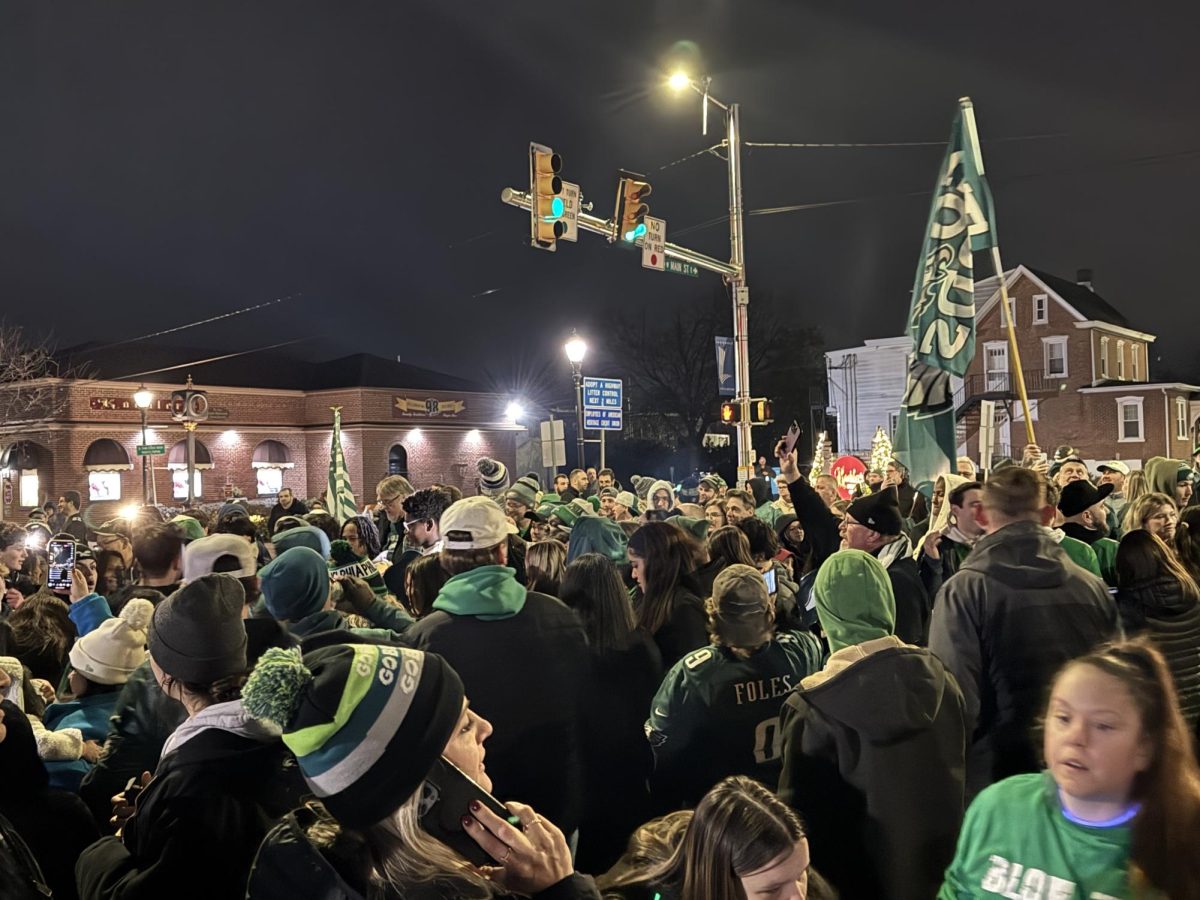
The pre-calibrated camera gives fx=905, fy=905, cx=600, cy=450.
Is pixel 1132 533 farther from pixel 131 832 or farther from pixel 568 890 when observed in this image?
pixel 131 832

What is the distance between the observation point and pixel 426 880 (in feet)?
5.91

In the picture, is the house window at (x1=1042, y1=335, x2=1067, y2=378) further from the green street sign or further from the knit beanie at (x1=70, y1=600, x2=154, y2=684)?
the knit beanie at (x1=70, y1=600, x2=154, y2=684)

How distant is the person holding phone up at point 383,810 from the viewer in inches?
72.7

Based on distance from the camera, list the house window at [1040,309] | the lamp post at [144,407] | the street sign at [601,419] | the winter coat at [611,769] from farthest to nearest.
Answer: the house window at [1040,309] → the lamp post at [144,407] → the street sign at [601,419] → the winter coat at [611,769]

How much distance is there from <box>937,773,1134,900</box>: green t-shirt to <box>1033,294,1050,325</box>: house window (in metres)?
49.1

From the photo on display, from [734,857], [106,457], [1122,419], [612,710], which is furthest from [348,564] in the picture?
[1122,419]

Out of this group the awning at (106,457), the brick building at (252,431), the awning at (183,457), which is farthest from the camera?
the awning at (183,457)

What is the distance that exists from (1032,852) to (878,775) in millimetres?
684

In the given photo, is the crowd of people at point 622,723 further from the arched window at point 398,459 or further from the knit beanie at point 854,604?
the arched window at point 398,459

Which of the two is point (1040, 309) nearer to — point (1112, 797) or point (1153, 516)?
point (1153, 516)

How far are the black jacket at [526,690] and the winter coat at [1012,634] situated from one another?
5.41 ft

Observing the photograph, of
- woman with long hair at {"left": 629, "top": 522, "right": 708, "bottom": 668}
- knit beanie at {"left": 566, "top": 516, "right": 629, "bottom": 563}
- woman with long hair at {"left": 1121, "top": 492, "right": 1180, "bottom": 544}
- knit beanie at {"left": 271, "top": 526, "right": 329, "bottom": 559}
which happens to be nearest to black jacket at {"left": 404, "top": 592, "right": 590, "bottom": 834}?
woman with long hair at {"left": 629, "top": 522, "right": 708, "bottom": 668}

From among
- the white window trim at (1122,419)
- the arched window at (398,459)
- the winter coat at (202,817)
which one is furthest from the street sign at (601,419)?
the arched window at (398,459)

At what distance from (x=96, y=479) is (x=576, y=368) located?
3182cm
